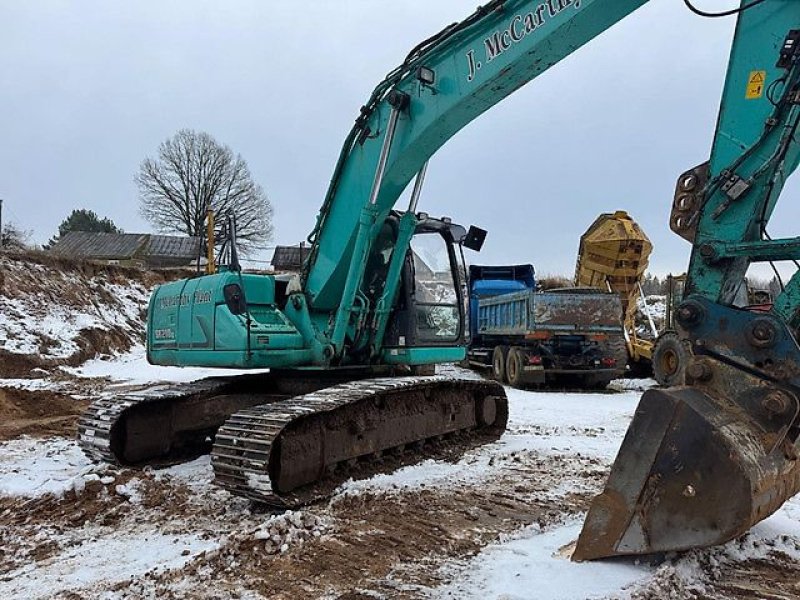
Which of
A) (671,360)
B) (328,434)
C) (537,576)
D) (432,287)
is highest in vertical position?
(432,287)

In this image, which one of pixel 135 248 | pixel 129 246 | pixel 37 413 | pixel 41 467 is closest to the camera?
pixel 41 467

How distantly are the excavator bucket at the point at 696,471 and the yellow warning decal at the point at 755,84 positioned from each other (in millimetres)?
1328

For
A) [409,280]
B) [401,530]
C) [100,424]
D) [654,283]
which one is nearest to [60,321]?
[100,424]

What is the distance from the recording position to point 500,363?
1327 centimetres

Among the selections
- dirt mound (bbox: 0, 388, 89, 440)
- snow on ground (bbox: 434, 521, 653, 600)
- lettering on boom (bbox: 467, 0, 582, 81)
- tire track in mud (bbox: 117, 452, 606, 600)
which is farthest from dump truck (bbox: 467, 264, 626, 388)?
snow on ground (bbox: 434, 521, 653, 600)

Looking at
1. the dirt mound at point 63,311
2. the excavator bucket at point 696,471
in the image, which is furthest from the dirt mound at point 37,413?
the excavator bucket at point 696,471

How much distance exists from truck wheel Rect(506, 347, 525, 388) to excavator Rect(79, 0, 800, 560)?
5.26 metres

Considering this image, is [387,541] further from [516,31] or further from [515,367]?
[515,367]

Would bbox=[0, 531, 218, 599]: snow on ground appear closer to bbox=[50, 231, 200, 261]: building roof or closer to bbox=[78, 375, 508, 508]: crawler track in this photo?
bbox=[78, 375, 508, 508]: crawler track

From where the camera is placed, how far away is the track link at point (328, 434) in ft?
14.5

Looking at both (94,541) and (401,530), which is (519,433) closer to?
(401,530)

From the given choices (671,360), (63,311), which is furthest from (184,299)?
(63,311)

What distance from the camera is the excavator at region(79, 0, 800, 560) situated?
9.44 feet

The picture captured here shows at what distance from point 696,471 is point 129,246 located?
43335 mm
